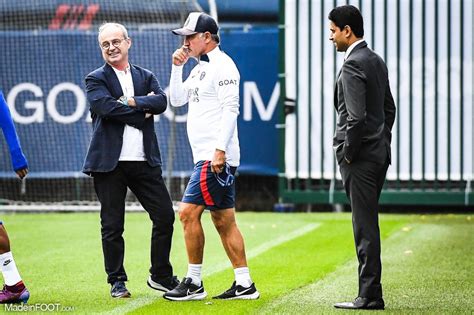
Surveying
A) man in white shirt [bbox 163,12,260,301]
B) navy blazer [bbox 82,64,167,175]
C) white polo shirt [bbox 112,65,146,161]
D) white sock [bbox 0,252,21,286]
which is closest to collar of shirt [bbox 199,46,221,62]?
man in white shirt [bbox 163,12,260,301]

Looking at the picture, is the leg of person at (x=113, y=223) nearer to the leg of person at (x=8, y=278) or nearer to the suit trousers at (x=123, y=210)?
the suit trousers at (x=123, y=210)

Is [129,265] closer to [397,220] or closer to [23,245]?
[23,245]

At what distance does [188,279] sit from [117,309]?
0.62 metres

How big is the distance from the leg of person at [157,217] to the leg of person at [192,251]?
1.30 ft

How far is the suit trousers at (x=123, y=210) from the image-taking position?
8.90 meters

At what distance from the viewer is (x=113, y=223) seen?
29.3 feet

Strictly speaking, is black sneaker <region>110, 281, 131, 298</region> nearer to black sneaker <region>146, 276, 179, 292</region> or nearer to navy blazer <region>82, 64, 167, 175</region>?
black sneaker <region>146, 276, 179, 292</region>

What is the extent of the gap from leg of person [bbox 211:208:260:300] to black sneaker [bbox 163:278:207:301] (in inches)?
7.4

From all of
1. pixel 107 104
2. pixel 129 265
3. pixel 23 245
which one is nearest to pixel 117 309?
pixel 107 104

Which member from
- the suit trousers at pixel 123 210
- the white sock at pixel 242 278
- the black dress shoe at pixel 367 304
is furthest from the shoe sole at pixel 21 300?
the black dress shoe at pixel 367 304

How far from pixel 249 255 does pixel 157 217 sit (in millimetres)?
3176

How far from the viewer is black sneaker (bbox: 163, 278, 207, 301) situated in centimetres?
856

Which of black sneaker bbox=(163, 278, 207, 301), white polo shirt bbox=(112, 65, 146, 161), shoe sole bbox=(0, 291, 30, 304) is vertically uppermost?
white polo shirt bbox=(112, 65, 146, 161)

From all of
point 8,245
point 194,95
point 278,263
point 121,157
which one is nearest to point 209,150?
point 194,95
